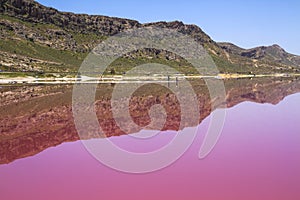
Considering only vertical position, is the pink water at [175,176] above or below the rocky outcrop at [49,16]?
below

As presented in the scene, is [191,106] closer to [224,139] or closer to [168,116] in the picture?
[168,116]

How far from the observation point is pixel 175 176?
12.4 meters

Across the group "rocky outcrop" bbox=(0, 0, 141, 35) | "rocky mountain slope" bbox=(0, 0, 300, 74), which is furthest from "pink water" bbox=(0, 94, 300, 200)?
"rocky outcrop" bbox=(0, 0, 141, 35)

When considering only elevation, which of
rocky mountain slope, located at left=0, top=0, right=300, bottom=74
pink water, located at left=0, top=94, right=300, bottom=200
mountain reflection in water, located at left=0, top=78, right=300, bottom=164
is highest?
rocky mountain slope, located at left=0, top=0, right=300, bottom=74

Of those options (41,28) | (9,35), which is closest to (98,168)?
(9,35)

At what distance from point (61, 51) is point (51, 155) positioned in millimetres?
137126

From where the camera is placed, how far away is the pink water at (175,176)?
10.6 meters

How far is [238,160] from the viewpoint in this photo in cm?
1428

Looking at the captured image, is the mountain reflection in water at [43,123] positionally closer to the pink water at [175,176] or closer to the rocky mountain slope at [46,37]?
the pink water at [175,176]

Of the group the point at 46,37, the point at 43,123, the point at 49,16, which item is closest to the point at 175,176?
the point at 43,123

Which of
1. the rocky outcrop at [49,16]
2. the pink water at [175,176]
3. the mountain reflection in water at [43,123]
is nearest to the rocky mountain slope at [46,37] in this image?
the rocky outcrop at [49,16]

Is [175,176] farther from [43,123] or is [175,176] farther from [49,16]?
[49,16]

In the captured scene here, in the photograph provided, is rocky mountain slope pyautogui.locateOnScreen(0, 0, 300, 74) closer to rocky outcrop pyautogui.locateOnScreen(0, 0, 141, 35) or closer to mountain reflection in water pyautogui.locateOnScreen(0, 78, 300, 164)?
rocky outcrop pyautogui.locateOnScreen(0, 0, 141, 35)

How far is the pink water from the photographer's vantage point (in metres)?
10.6
